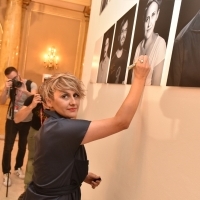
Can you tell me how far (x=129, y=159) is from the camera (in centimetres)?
134

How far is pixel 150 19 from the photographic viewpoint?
1224mm

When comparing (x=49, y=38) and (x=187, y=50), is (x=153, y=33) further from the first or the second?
(x=49, y=38)

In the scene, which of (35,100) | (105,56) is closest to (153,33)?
(105,56)

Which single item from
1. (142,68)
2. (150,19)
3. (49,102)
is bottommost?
(49,102)

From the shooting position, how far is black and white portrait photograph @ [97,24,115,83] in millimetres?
1936

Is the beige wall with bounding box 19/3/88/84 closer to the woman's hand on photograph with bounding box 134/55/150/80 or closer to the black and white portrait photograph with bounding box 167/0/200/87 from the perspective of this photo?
the woman's hand on photograph with bounding box 134/55/150/80

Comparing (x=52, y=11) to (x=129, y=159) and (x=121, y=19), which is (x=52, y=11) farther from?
(x=129, y=159)

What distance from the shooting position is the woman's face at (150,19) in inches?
46.0

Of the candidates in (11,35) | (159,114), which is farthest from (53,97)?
(11,35)

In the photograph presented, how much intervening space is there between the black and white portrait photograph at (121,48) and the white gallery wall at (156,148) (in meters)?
0.05

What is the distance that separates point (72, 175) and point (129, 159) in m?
0.32

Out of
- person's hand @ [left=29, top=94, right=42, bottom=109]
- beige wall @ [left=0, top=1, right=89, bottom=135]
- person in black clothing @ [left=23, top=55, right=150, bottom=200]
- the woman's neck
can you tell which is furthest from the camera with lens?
beige wall @ [left=0, top=1, right=89, bottom=135]

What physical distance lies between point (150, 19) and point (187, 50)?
0.41 meters

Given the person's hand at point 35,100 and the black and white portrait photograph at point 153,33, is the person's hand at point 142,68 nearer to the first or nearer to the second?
the black and white portrait photograph at point 153,33
